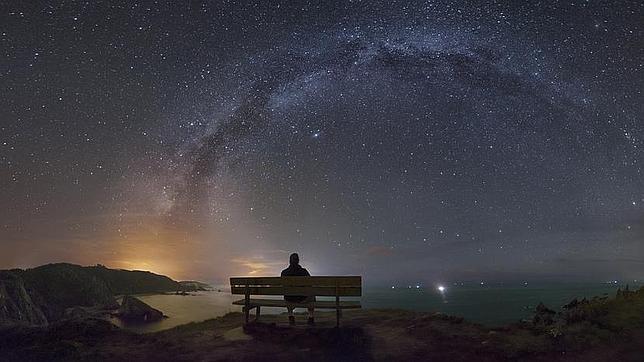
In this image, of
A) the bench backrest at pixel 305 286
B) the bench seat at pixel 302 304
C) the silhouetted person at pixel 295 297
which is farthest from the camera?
the silhouetted person at pixel 295 297

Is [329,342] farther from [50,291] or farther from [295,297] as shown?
[50,291]

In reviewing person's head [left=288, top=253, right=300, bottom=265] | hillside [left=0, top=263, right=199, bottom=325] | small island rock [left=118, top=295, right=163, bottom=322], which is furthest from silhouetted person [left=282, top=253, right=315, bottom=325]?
small island rock [left=118, top=295, right=163, bottom=322]

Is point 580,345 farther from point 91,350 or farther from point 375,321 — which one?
point 91,350

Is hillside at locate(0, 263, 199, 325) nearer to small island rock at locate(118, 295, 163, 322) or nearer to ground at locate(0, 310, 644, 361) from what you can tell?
small island rock at locate(118, 295, 163, 322)

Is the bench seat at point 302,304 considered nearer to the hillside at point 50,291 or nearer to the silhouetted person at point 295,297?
the silhouetted person at point 295,297

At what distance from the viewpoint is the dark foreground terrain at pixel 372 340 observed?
7.17 meters

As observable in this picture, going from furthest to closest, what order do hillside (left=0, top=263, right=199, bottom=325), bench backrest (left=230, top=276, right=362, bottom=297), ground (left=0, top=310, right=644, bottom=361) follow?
1. hillside (left=0, top=263, right=199, bottom=325)
2. bench backrest (left=230, top=276, right=362, bottom=297)
3. ground (left=0, top=310, right=644, bottom=361)

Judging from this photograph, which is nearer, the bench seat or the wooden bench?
the wooden bench

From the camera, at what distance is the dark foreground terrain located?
717cm

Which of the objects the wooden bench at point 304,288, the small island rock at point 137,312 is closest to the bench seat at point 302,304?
the wooden bench at point 304,288

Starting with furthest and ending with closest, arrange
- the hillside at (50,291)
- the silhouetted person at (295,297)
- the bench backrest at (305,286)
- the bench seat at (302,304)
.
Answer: the hillside at (50,291) < the silhouetted person at (295,297) < the bench seat at (302,304) < the bench backrest at (305,286)

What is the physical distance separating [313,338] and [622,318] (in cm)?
691

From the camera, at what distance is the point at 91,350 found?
838cm

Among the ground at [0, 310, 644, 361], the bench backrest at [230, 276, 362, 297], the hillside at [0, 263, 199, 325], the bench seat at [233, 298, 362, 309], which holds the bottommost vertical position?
the hillside at [0, 263, 199, 325]
